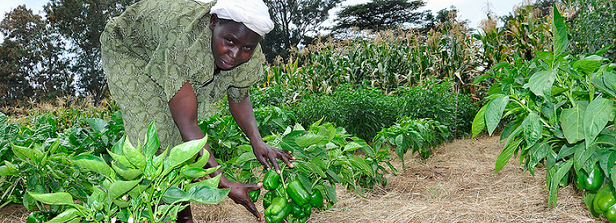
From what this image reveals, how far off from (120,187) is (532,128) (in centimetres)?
109

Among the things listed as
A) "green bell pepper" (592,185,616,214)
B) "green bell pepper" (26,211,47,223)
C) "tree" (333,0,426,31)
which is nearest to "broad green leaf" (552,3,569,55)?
"green bell pepper" (592,185,616,214)

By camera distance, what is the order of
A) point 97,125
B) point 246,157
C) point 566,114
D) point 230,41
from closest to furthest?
1. point 566,114
2. point 230,41
3. point 246,157
4. point 97,125

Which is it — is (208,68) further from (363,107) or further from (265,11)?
(363,107)

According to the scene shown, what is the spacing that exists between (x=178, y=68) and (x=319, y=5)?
2416 cm

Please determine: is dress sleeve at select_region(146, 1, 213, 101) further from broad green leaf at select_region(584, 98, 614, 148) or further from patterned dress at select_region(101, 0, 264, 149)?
broad green leaf at select_region(584, 98, 614, 148)

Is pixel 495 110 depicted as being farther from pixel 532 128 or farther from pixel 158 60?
pixel 158 60

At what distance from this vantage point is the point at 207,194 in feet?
→ 2.55

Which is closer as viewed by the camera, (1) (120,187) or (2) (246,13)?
(1) (120,187)

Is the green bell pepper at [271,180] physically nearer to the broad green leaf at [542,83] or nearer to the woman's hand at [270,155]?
the woman's hand at [270,155]

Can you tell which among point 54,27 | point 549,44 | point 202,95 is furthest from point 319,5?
point 202,95

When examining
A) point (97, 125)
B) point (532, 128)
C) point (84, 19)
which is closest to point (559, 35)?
point (532, 128)

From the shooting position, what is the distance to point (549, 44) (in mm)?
5156

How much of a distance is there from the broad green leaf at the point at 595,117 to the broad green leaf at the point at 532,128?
11 centimetres

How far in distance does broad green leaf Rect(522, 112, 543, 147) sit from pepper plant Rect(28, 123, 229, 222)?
887 millimetres
